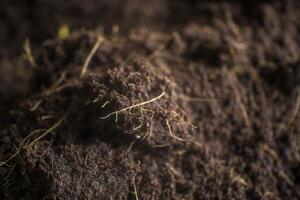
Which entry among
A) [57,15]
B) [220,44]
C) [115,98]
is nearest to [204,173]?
[115,98]

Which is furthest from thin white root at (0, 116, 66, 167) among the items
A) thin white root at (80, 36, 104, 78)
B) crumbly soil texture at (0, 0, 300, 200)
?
thin white root at (80, 36, 104, 78)

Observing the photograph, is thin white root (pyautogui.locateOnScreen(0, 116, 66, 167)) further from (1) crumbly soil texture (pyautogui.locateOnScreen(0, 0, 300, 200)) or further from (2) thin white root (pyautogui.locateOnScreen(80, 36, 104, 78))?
(2) thin white root (pyautogui.locateOnScreen(80, 36, 104, 78))

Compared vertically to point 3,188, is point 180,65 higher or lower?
higher

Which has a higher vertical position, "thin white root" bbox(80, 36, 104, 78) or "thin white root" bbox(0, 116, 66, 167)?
"thin white root" bbox(80, 36, 104, 78)

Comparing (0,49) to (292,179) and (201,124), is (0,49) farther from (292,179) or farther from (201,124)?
(292,179)

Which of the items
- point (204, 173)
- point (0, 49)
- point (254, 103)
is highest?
point (254, 103)

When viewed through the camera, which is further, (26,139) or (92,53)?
(92,53)

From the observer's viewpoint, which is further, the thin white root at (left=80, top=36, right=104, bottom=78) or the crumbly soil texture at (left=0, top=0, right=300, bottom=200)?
the thin white root at (left=80, top=36, right=104, bottom=78)

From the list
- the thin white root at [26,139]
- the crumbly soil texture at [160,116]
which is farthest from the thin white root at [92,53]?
the thin white root at [26,139]
